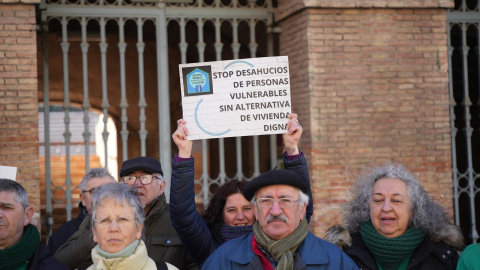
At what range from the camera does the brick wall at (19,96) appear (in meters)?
7.75

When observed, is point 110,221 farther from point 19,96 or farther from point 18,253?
point 19,96

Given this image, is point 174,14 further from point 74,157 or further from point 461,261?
point 74,157

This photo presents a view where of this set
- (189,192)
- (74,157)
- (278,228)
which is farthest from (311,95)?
(74,157)

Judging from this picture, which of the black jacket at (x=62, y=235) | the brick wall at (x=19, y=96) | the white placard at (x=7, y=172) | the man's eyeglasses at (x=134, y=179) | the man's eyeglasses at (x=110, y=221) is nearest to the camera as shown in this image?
the man's eyeglasses at (x=110, y=221)

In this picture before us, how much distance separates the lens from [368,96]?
334 inches

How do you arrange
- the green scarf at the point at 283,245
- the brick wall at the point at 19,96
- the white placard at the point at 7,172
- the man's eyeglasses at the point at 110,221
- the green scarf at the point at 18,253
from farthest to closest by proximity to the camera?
the brick wall at the point at 19,96 < the white placard at the point at 7,172 < the green scarf at the point at 18,253 < the man's eyeglasses at the point at 110,221 < the green scarf at the point at 283,245

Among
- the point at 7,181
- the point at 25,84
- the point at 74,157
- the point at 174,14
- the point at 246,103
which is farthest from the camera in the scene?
the point at 74,157

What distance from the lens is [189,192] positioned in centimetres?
424

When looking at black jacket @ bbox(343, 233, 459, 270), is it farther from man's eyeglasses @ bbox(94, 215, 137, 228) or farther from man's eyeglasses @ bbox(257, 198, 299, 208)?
man's eyeglasses @ bbox(94, 215, 137, 228)

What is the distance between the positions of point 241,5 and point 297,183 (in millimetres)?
5862

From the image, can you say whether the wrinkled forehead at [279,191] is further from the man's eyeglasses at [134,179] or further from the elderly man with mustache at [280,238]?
the man's eyeglasses at [134,179]

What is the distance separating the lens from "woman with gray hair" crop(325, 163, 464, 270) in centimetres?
421

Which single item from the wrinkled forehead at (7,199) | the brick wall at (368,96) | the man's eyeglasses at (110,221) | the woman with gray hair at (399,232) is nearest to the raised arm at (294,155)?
the woman with gray hair at (399,232)

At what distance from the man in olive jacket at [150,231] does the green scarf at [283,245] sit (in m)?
1.13
